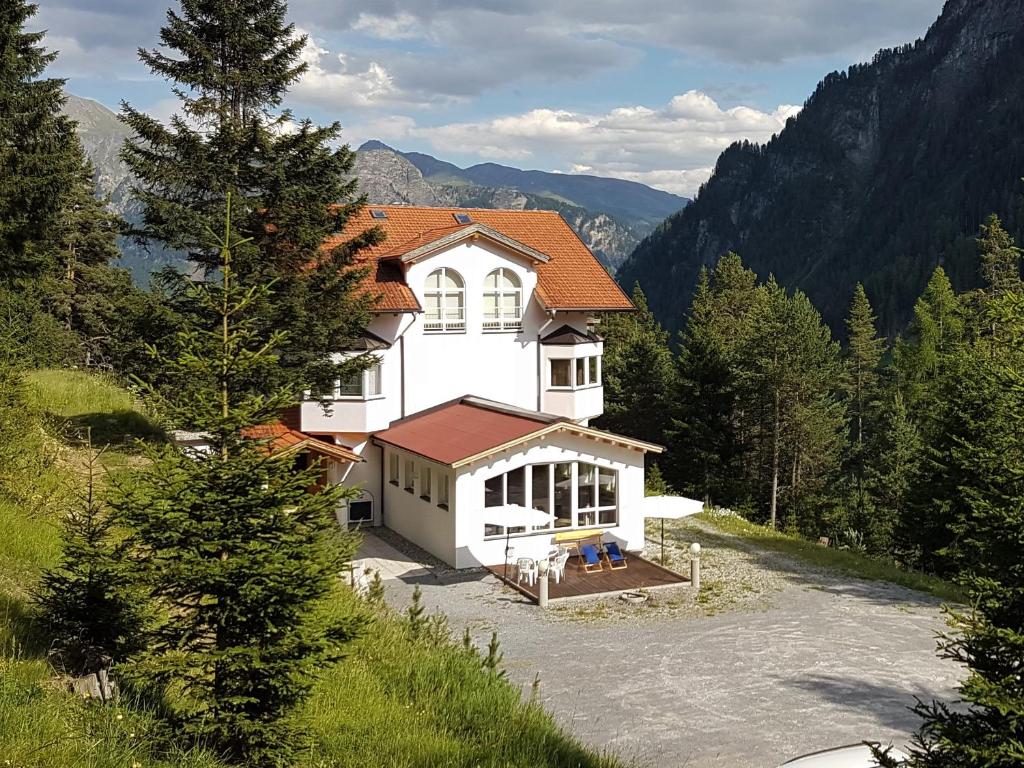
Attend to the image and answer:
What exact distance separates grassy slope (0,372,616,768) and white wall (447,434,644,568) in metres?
8.76

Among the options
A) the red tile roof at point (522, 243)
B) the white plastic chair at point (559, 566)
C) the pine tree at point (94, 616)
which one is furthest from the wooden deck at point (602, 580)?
the pine tree at point (94, 616)

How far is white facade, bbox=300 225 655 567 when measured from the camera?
23.4 meters

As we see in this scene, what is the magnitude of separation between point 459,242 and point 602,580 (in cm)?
1246

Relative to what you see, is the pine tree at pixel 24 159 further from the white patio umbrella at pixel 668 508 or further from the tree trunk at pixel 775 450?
the tree trunk at pixel 775 450

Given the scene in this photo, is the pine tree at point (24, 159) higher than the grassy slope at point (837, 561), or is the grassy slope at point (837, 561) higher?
the pine tree at point (24, 159)

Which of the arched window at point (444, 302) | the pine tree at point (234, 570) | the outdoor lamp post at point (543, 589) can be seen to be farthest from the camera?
the arched window at point (444, 302)

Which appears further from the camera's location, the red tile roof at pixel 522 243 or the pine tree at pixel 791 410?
the pine tree at pixel 791 410

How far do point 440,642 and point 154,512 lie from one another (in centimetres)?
693

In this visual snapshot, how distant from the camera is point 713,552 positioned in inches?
999

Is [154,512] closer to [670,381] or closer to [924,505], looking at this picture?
[924,505]

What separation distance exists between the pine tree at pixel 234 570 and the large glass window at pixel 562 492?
16.0 metres

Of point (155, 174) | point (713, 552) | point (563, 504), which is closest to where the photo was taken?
point (155, 174)

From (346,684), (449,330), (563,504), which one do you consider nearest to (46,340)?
(449,330)

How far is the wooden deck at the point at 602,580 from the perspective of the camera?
803 inches
